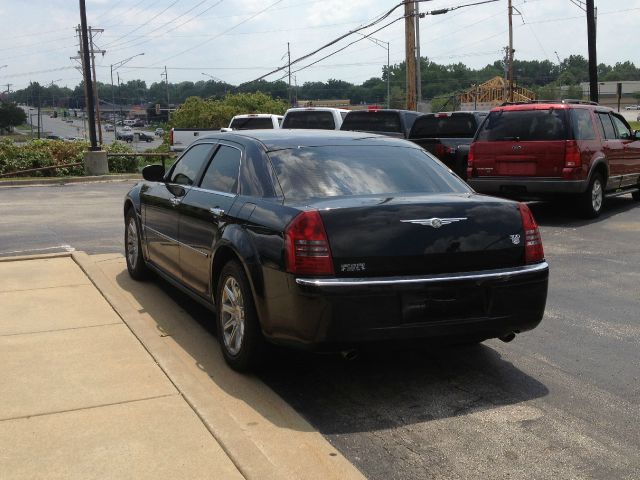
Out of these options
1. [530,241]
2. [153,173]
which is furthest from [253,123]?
[530,241]

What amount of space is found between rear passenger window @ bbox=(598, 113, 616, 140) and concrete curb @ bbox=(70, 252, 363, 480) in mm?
9563

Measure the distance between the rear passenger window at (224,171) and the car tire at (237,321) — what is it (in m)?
0.73

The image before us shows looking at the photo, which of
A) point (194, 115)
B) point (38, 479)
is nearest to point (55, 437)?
point (38, 479)

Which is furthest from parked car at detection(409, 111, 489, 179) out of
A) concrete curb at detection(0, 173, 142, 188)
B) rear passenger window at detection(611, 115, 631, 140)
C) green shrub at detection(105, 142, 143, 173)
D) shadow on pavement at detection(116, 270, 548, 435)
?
green shrub at detection(105, 142, 143, 173)

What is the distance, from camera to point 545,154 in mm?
12250

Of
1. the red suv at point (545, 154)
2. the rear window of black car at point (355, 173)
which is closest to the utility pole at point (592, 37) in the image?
the red suv at point (545, 154)

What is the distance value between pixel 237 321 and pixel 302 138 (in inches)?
60.8

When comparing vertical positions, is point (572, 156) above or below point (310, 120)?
below

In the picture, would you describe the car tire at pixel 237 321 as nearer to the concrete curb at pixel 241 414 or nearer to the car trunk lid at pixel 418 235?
the concrete curb at pixel 241 414

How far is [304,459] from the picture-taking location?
3783 millimetres

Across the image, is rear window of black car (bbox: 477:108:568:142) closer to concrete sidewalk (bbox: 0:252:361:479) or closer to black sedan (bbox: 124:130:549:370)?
black sedan (bbox: 124:130:549:370)

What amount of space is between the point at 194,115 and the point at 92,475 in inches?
2576

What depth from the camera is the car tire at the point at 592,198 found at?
1251cm

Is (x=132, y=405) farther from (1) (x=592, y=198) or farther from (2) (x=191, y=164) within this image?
(1) (x=592, y=198)
